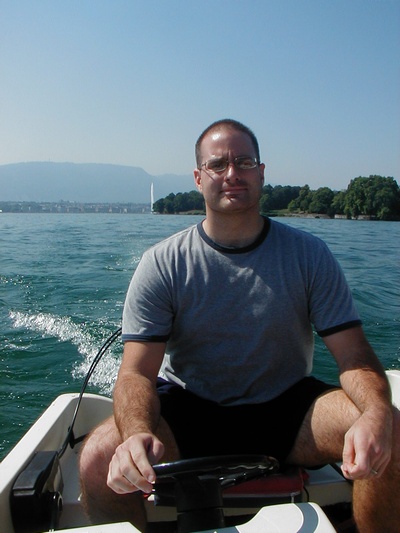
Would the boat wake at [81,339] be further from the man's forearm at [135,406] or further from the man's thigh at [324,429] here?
the man's thigh at [324,429]

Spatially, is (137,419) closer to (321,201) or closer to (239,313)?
(239,313)

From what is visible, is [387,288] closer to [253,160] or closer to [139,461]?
[253,160]

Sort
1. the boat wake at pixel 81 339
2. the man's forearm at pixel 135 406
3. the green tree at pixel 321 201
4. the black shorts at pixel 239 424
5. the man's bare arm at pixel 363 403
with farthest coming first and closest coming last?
the green tree at pixel 321 201, the boat wake at pixel 81 339, the black shorts at pixel 239 424, the man's forearm at pixel 135 406, the man's bare arm at pixel 363 403

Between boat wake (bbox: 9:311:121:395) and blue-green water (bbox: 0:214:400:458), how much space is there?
1cm

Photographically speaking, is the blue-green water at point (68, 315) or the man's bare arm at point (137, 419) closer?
the man's bare arm at point (137, 419)

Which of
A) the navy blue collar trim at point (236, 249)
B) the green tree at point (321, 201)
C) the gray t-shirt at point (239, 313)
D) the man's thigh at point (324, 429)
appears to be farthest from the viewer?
the green tree at point (321, 201)

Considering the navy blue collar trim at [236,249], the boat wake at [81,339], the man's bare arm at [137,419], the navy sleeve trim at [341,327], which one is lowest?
the boat wake at [81,339]

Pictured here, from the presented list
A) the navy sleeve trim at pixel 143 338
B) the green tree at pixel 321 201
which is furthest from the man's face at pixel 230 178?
the green tree at pixel 321 201

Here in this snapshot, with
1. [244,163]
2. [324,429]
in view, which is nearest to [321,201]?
[244,163]

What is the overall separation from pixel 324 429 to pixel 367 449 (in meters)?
0.39

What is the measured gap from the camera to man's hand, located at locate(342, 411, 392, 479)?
1675 millimetres

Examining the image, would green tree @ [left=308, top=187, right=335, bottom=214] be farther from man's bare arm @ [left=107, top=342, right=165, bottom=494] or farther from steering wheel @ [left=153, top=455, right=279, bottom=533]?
steering wheel @ [left=153, top=455, right=279, bottom=533]

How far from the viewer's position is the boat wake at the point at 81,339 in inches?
216

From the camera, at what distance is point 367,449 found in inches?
66.6
